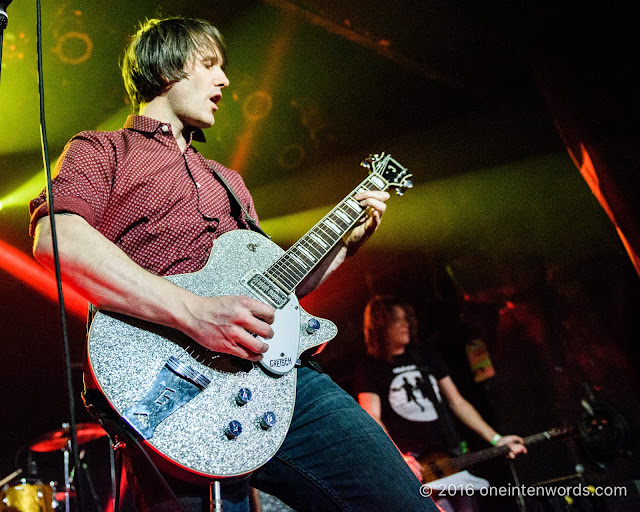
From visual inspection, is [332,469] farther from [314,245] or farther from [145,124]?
[145,124]

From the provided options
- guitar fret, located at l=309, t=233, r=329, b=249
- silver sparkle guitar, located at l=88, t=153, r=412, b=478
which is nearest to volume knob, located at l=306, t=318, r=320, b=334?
silver sparkle guitar, located at l=88, t=153, r=412, b=478

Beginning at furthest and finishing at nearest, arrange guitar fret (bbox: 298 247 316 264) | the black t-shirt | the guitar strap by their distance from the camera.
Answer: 1. the black t-shirt
2. the guitar strap
3. guitar fret (bbox: 298 247 316 264)

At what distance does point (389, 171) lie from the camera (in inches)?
95.1


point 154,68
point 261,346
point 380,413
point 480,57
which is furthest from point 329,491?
point 480,57

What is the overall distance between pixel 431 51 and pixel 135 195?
420 cm

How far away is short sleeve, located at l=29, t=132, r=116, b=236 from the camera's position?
1385 millimetres

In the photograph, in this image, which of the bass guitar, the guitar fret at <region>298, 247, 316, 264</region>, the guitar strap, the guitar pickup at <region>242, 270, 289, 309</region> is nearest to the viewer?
the guitar pickup at <region>242, 270, 289, 309</region>

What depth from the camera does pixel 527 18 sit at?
3959mm

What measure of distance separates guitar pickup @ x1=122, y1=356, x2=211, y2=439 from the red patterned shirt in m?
0.40

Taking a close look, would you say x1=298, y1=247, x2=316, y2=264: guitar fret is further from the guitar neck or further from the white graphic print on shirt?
the guitar neck

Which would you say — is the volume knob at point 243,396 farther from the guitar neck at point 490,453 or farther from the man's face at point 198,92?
the guitar neck at point 490,453

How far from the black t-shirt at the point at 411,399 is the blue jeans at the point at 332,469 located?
342cm

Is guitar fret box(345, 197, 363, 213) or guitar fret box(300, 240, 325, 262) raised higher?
guitar fret box(345, 197, 363, 213)

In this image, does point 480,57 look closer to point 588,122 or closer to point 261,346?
point 588,122
